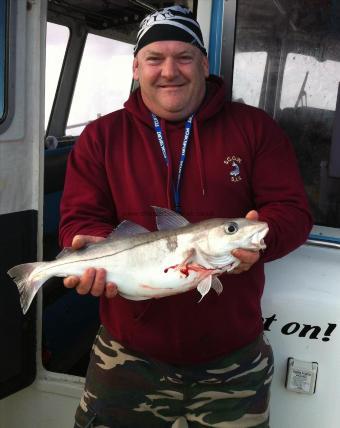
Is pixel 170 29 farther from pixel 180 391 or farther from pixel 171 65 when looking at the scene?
pixel 180 391

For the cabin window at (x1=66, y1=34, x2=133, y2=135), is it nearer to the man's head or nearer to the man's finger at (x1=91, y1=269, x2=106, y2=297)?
the man's head

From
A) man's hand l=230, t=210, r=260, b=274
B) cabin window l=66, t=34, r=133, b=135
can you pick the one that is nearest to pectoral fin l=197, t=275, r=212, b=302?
man's hand l=230, t=210, r=260, b=274

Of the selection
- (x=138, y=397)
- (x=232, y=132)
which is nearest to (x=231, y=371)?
(x=138, y=397)

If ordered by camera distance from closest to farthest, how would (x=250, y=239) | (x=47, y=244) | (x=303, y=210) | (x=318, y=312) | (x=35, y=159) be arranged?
(x=250, y=239), (x=303, y=210), (x=318, y=312), (x=35, y=159), (x=47, y=244)

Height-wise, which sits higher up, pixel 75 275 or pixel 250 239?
pixel 250 239

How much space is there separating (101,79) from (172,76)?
3.70 meters

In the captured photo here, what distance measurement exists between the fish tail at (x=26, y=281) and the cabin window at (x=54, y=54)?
333 cm

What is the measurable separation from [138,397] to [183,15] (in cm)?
159

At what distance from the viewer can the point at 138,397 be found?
2.10 metres

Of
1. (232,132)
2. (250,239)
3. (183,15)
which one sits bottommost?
(250,239)

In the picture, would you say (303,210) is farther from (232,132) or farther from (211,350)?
(211,350)

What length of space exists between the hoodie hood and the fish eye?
601 mm

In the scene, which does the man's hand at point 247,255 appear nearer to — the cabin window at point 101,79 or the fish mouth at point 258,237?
the fish mouth at point 258,237

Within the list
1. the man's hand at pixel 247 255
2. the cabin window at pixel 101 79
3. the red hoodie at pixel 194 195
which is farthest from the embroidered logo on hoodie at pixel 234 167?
the cabin window at pixel 101 79
